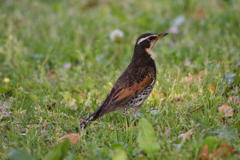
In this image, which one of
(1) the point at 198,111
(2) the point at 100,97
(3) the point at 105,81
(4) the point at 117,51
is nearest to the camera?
(1) the point at 198,111

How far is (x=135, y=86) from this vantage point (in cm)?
459

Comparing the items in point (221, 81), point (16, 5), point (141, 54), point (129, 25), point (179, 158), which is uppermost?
point (16, 5)

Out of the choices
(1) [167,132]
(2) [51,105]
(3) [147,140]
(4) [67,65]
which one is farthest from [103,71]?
(3) [147,140]

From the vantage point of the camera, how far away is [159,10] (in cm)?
918

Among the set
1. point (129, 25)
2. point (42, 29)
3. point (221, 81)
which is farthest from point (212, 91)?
point (42, 29)

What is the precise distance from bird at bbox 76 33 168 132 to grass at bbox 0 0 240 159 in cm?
25

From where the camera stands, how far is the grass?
393cm

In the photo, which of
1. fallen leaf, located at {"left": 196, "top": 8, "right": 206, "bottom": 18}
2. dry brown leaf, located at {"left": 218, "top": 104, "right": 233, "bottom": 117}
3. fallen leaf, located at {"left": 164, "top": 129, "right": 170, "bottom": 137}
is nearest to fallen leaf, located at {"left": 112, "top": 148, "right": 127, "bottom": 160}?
fallen leaf, located at {"left": 164, "top": 129, "right": 170, "bottom": 137}

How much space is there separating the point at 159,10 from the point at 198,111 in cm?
542

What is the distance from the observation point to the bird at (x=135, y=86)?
446 cm

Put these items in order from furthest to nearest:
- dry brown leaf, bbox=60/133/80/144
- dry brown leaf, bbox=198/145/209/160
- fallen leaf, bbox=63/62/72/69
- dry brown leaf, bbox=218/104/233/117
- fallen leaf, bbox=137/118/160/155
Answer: fallen leaf, bbox=63/62/72/69
dry brown leaf, bbox=218/104/233/117
dry brown leaf, bbox=60/133/80/144
fallen leaf, bbox=137/118/160/155
dry brown leaf, bbox=198/145/209/160

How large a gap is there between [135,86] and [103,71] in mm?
2185

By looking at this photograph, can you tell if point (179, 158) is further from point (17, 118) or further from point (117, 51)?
point (117, 51)

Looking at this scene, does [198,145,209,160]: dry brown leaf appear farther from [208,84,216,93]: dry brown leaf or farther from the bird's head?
the bird's head
